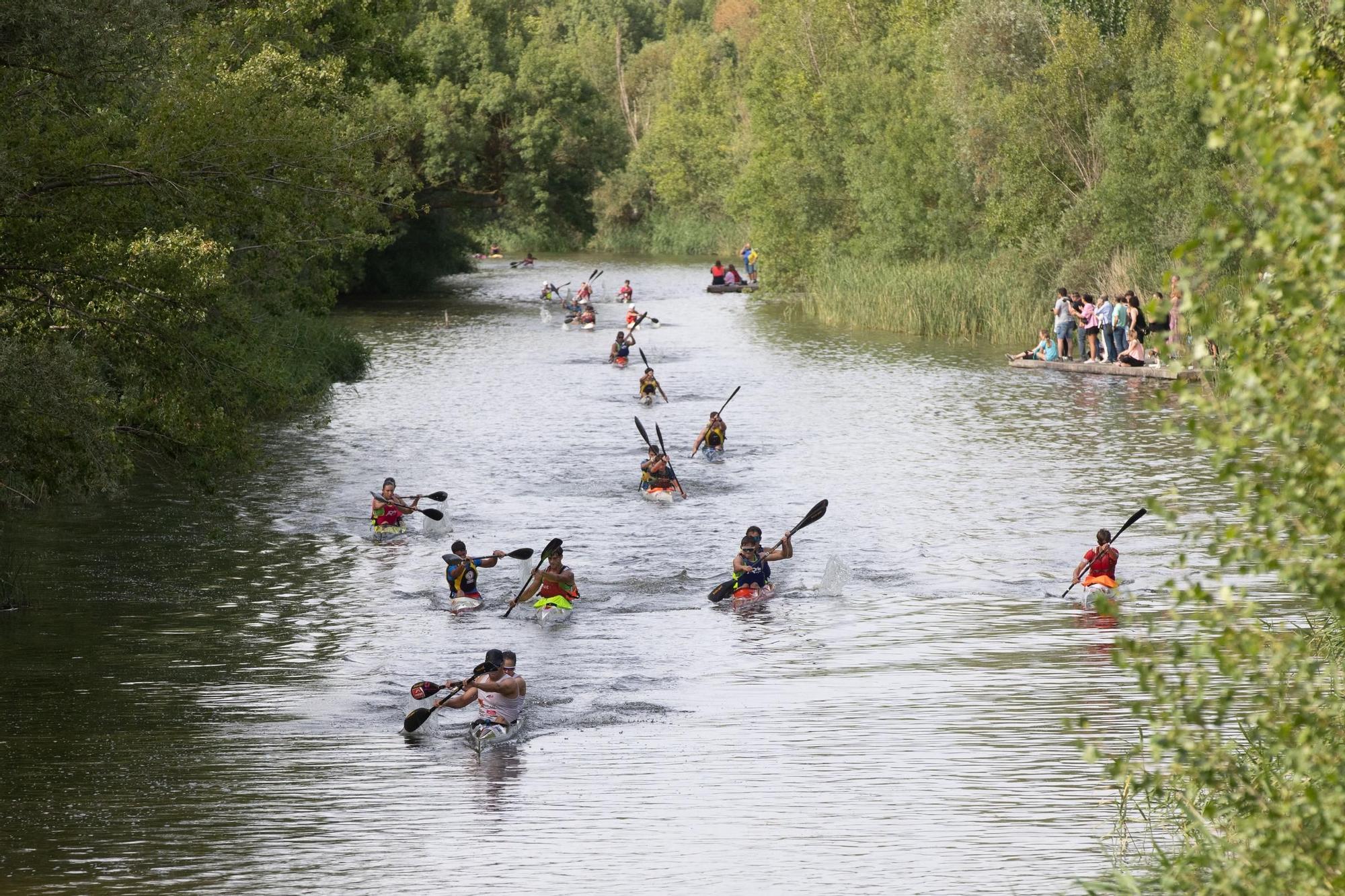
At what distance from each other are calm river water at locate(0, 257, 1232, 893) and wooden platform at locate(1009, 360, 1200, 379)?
3.97 metres

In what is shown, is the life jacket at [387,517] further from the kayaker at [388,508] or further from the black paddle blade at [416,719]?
the black paddle blade at [416,719]

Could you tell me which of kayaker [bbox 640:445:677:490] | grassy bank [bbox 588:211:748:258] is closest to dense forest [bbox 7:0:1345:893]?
grassy bank [bbox 588:211:748:258]

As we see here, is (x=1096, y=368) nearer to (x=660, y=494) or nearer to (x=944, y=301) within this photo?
(x=944, y=301)

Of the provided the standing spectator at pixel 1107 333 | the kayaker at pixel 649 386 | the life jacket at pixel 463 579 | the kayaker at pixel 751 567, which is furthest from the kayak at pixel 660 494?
the standing spectator at pixel 1107 333

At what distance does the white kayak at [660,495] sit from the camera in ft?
83.7

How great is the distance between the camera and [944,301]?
46094mm

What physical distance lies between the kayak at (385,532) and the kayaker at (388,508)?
4 cm

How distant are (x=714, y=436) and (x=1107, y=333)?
1382 cm

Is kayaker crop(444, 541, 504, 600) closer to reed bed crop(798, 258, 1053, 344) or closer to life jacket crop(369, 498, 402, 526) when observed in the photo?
life jacket crop(369, 498, 402, 526)

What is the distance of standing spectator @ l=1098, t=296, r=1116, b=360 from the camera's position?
38625 millimetres

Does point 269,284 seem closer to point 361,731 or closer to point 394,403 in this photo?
point 394,403

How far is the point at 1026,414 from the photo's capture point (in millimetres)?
32719

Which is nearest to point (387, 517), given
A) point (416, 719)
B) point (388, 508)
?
point (388, 508)

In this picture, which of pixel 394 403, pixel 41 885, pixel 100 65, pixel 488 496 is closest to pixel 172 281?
pixel 100 65
